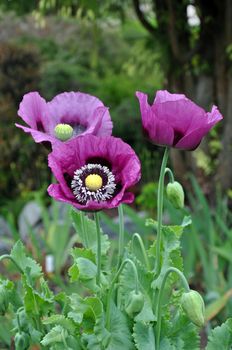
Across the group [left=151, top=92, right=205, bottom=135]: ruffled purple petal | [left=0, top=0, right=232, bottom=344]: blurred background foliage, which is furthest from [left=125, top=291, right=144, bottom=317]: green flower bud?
[left=0, top=0, right=232, bottom=344]: blurred background foliage

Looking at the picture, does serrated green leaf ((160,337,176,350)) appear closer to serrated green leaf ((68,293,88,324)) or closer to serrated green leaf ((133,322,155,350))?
serrated green leaf ((133,322,155,350))

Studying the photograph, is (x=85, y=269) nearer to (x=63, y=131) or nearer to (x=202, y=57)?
(x=63, y=131)

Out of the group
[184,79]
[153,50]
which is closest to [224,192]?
[184,79]

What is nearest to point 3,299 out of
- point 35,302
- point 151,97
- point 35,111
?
point 35,302

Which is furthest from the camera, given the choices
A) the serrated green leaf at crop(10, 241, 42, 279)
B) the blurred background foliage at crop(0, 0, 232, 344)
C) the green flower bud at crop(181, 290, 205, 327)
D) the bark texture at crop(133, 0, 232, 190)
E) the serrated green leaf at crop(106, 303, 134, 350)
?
the bark texture at crop(133, 0, 232, 190)

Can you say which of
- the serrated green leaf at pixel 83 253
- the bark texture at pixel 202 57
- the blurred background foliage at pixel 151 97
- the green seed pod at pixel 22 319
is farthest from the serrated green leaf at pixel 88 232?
the bark texture at pixel 202 57
